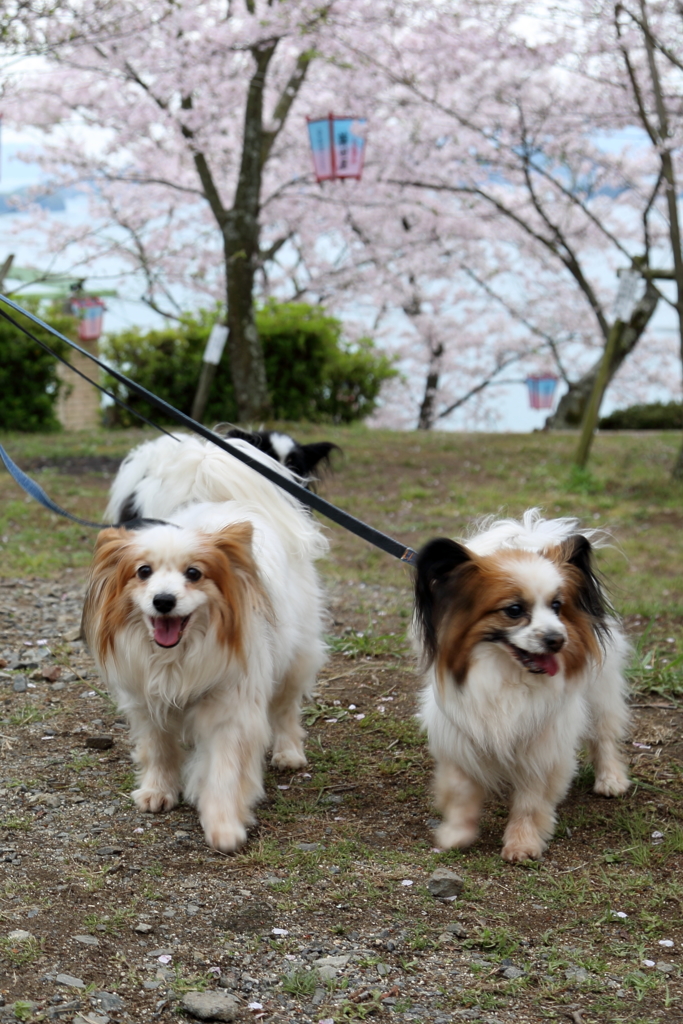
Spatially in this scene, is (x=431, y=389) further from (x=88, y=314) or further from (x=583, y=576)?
(x=583, y=576)

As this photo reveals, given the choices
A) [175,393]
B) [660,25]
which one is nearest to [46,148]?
[175,393]

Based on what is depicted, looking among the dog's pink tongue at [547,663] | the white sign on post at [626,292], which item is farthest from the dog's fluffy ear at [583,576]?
the white sign on post at [626,292]

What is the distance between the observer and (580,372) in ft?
64.2

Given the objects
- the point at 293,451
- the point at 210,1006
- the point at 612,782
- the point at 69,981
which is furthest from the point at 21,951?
the point at 293,451

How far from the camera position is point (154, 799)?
10.0 ft

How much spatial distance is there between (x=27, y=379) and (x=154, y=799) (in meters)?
9.54

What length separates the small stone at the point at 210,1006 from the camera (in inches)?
78.5

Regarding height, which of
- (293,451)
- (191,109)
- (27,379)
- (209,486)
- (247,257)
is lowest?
(209,486)

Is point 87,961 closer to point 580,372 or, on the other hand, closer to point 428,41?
point 428,41

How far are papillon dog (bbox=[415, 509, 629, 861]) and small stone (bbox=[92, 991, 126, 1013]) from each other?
112cm

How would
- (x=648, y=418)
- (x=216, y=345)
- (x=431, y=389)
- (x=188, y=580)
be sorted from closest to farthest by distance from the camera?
(x=188, y=580) < (x=216, y=345) < (x=648, y=418) < (x=431, y=389)

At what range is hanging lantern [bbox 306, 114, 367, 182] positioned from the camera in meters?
9.17

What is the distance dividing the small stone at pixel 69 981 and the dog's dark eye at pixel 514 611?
4.30ft

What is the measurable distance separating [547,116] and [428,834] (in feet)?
32.8
